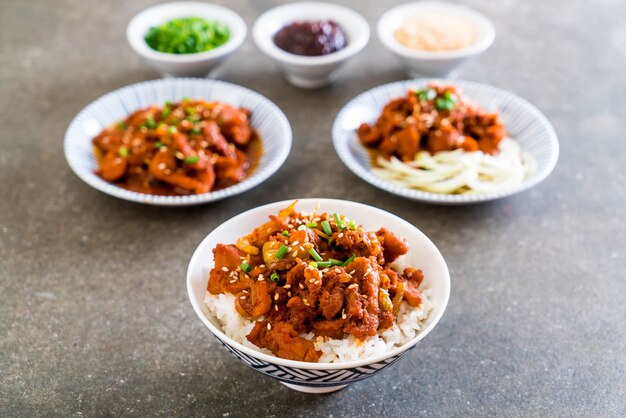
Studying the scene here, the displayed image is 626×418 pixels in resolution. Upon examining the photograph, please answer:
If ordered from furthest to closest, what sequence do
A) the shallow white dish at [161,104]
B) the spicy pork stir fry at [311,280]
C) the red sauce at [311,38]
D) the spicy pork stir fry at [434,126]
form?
the red sauce at [311,38] < the spicy pork stir fry at [434,126] < the shallow white dish at [161,104] < the spicy pork stir fry at [311,280]

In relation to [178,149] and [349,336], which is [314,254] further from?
[178,149]

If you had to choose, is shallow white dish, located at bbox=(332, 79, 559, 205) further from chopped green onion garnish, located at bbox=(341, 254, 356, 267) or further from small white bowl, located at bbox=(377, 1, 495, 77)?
chopped green onion garnish, located at bbox=(341, 254, 356, 267)

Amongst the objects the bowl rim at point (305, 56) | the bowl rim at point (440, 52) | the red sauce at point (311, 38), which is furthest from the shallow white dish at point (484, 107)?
the red sauce at point (311, 38)

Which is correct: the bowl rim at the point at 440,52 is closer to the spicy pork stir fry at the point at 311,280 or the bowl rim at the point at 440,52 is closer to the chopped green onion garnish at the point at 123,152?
the chopped green onion garnish at the point at 123,152

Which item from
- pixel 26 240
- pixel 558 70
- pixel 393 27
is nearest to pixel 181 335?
pixel 26 240

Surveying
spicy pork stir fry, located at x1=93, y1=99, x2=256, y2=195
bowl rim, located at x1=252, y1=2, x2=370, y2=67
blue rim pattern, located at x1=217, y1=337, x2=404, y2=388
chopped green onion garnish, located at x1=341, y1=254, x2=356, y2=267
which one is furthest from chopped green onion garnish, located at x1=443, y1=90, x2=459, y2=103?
blue rim pattern, located at x1=217, y1=337, x2=404, y2=388

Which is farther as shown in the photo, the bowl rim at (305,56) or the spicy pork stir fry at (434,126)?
the bowl rim at (305,56)
